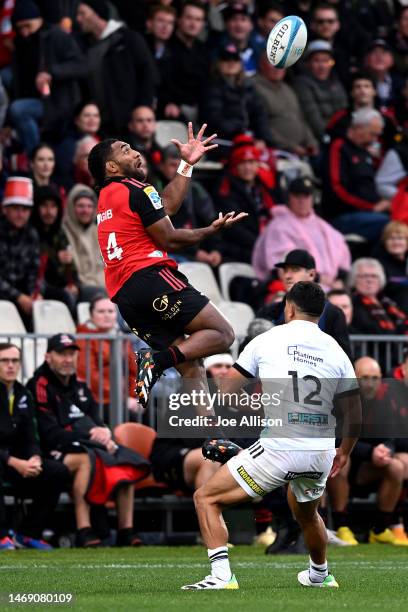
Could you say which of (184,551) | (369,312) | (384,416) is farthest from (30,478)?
(369,312)

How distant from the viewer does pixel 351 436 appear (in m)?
10.1

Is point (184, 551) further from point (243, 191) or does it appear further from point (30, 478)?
point (243, 191)

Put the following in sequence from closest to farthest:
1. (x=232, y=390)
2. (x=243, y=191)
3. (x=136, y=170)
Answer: (x=232, y=390) < (x=136, y=170) < (x=243, y=191)

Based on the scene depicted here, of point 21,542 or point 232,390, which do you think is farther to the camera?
point 21,542

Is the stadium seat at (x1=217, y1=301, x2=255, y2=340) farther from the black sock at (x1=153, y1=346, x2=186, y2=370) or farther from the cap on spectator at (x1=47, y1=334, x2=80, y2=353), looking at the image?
the black sock at (x1=153, y1=346, x2=186, y2=370)

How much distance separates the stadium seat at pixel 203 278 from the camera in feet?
57.9

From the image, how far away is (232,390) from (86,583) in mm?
1644

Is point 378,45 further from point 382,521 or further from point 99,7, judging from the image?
point 382,521

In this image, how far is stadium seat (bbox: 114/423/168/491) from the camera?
51.4ft

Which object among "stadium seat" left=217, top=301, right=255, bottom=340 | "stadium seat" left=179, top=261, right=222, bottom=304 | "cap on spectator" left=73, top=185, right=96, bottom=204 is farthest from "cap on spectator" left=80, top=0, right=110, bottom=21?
"stadium seat" left=217, top=301, right=255, bottom=340

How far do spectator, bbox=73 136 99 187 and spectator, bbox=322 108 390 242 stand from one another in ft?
12.0

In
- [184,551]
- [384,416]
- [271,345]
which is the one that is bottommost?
[184,551]

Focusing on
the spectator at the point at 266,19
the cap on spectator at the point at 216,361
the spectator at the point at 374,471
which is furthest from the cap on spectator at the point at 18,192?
the spectator at the point at 266,19

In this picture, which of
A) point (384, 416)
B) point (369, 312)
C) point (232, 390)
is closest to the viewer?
point (232, 390)
